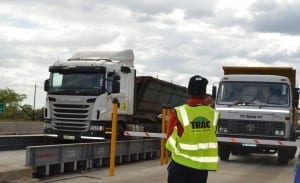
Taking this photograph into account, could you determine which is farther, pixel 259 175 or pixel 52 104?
pixel 52 104

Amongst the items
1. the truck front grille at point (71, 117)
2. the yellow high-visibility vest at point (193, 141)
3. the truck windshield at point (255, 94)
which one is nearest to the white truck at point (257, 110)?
the truck windshield at point (255, 94)

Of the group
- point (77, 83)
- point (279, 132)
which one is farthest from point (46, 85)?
point (279, 132)

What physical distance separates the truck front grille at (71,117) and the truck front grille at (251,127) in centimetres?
430

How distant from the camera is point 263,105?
16953mm

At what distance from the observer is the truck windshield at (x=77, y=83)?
17766 mm

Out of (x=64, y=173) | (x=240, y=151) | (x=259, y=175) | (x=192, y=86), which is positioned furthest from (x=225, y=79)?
(x=192, y=86)

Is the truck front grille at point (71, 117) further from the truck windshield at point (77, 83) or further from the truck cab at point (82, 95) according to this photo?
the truck windshield at point (77, 83)

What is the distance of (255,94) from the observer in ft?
56.6

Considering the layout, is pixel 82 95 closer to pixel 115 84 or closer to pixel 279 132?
pixel 115 84

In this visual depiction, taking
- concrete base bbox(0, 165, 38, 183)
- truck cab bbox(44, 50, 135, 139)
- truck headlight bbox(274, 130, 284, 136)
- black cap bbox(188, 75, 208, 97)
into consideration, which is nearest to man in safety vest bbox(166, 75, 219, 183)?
black cap bbox(188, 75, 208, 97)

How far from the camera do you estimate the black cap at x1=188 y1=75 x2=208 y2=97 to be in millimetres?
5852

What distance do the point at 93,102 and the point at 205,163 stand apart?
12.1 meters

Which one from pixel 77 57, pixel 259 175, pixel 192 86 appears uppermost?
pixel 77 57

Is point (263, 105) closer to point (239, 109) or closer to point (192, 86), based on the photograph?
point (239, 109)
